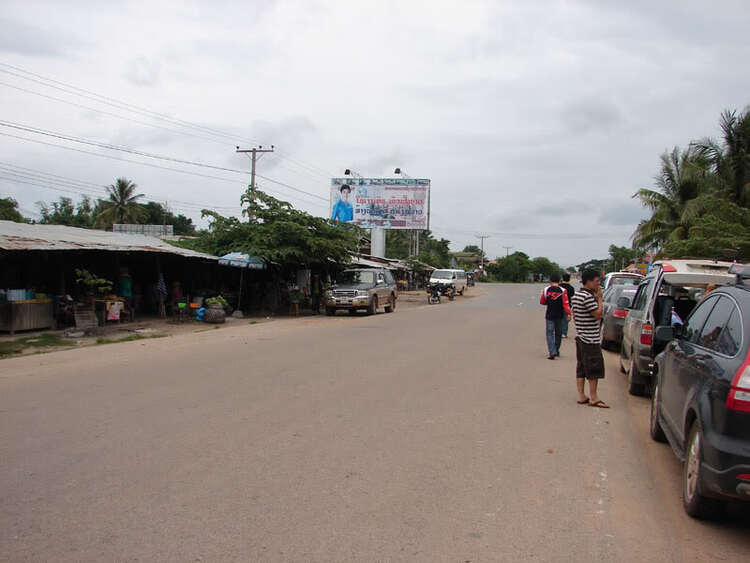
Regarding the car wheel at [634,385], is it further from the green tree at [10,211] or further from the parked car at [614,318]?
the green tree at [10,211]

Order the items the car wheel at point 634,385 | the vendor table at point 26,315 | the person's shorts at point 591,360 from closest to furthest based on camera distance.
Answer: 1. the person's shorts at point 591,360
2. the car wheel at point 634,385
3. the vendor table at point 26,315

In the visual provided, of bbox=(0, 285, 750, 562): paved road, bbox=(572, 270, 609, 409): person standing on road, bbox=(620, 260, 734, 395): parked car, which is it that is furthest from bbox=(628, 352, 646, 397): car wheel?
bbox=(572, 270, 609, 409): person standing on road

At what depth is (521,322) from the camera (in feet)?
69.2

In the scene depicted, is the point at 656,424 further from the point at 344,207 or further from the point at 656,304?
the point at 344,207

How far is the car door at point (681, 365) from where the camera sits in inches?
191

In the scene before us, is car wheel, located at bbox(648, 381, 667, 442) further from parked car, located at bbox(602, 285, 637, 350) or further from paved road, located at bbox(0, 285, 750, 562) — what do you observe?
parked car, located at bbox(602, 285, 637, 350)

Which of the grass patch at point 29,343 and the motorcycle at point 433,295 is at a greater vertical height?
the motorcycle at point 433,295

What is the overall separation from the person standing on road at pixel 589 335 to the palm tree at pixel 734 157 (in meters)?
20.1

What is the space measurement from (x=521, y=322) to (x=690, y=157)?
16.0 metres

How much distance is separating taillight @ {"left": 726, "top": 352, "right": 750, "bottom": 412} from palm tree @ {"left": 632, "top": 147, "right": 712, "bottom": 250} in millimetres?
26024

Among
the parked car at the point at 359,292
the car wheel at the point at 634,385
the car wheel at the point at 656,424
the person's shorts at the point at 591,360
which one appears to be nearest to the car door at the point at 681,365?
the car wheel at the point at 656,424

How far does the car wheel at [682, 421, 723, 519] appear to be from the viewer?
4086 mm

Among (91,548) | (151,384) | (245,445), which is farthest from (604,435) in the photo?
(151,384)

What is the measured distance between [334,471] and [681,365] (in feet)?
→ 10.0
